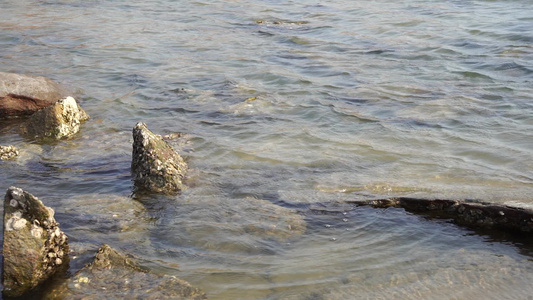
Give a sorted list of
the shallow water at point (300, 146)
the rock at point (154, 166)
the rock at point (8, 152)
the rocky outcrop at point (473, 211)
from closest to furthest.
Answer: the shallow water at point (300, 146)
the rocky outcrop at point (473, 211)
the rock at point (154, 166)
the rock at point (8, 152)

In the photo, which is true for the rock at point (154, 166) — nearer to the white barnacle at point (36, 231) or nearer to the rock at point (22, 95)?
the white barnacle at point (36, 231)

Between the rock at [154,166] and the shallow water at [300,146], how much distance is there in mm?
161

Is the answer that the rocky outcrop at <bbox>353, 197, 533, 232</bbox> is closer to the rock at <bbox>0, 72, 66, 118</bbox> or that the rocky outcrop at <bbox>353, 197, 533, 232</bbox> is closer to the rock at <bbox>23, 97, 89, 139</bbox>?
the rock at <bbox>23, 97, 89, 139</bbox>

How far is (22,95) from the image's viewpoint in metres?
7.23

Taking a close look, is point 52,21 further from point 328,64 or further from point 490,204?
point 490,204

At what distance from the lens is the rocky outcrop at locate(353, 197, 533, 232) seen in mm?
4043

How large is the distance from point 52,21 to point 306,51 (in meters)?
6.58

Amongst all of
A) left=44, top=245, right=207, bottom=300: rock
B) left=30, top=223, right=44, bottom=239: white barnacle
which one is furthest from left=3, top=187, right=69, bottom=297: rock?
left=44, top=245, right=207, bottom=300: rock

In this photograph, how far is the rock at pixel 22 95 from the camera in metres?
7.14

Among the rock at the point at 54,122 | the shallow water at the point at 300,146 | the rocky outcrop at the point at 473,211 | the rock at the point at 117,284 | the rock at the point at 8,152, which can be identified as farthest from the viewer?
the rock at the point at 54,122

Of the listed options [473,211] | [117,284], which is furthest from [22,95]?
[473,211]

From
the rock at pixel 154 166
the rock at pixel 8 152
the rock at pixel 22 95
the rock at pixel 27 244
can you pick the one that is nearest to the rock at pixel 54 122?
the rock at pixel 8 152

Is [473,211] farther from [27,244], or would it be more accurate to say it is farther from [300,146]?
[27,244]

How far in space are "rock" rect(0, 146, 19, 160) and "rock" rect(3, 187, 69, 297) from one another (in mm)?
2284
